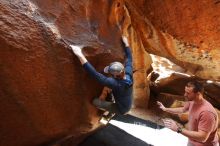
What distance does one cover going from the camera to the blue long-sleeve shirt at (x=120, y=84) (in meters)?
4.12

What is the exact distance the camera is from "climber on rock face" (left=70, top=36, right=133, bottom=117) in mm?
4078

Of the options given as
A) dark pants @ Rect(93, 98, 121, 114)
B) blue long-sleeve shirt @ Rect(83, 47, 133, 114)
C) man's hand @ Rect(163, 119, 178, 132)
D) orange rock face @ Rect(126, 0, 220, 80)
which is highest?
orange rock face @ Rect(126, 0, 220, 80)

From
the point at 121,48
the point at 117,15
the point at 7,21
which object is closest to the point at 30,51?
the point at 7,21

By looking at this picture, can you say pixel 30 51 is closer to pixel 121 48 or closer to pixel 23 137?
pixel 23 137

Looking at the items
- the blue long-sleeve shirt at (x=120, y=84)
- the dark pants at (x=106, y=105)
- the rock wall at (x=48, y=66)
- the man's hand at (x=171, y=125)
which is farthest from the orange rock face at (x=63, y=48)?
the man's hand at (x=171, y=125)

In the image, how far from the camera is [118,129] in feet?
22.0

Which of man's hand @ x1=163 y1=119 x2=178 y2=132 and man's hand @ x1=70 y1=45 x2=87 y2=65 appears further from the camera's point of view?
man's hand @ x1=70 y1=45 x2=87 y2=65

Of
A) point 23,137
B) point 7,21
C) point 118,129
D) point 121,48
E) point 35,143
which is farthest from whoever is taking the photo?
point 118,129

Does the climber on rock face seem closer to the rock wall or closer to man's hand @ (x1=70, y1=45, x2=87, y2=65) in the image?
man's hand @ (x1=70, y1=45, x2=87, y2=65)

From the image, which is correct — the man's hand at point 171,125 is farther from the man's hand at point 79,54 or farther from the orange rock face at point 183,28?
the orange rock face at point 183,28

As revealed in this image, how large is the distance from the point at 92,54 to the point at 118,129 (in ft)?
9.59

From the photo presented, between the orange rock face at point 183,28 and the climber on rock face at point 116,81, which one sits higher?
the orange rock face at point 183,28

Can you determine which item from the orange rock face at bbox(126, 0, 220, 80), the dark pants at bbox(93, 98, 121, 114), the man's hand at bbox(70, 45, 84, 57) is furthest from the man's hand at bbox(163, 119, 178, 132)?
the orange rock face at bbox(126, 0, 220, 80)

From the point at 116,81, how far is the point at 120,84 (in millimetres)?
78
